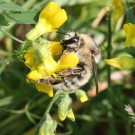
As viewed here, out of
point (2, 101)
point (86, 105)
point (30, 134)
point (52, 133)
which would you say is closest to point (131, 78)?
point (86, 105)

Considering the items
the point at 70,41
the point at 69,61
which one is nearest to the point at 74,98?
the point at 70,41

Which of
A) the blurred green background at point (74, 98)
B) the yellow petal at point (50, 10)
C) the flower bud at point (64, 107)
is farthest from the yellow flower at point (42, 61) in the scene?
the blurred green background at point (74, 98)

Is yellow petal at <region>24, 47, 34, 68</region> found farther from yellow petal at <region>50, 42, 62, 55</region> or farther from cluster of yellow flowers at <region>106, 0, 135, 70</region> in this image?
cluster of yellow flowers at <region>106, 0, 135, 70</region>

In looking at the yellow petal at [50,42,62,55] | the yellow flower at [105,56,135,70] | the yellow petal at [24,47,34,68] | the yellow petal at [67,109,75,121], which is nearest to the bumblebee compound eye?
the yellow petal at [50,42,62,55]

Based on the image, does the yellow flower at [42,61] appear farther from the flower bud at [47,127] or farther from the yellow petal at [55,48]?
the flower bud at [47,127]

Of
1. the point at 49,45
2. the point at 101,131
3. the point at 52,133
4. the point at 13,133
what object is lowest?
the point at 101,131

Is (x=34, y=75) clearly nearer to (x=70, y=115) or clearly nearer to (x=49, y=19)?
(x=49, y=19)

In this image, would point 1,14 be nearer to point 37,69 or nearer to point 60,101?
point 37,69
